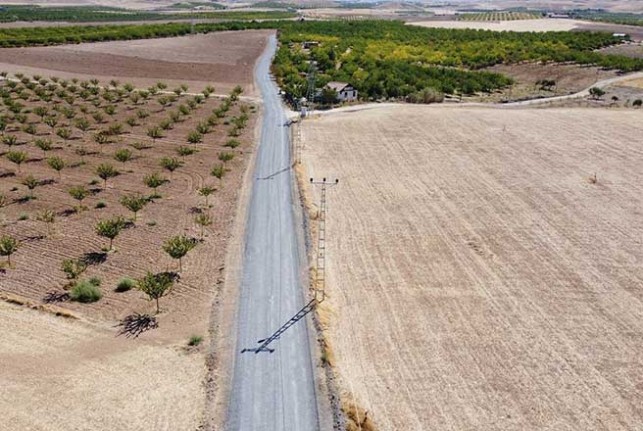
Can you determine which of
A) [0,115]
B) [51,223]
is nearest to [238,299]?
[51,223]

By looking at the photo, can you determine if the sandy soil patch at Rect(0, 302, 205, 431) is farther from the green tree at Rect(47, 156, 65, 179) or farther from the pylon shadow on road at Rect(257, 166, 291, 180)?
the pylon shadow on road at Rect(257, 166, 291, 180)

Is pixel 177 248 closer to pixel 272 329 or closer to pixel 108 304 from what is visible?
pixel 108 304

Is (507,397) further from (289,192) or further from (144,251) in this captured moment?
(289,192)

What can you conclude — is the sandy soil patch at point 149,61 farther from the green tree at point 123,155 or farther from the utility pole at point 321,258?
the utility pole at point 321,258

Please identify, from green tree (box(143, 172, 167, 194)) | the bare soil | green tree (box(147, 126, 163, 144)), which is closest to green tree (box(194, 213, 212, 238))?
green tree (box(143, 172, 167, 194))

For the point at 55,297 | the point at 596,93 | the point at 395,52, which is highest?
the point at 395,52

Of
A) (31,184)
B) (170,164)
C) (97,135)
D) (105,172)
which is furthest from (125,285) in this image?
(97,135)

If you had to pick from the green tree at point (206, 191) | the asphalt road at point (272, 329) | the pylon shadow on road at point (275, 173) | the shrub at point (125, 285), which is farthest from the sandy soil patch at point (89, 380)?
the pylon shadow on road at point (275, 173)
